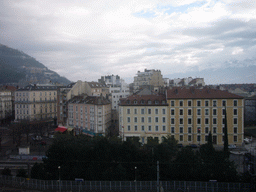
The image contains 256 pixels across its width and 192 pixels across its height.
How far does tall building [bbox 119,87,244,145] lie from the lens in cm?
4091

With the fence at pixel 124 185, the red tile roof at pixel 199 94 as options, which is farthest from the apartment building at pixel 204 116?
the fence at pixel 124 185

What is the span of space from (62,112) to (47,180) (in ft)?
114

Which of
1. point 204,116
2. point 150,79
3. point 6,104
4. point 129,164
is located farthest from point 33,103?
point 129,164

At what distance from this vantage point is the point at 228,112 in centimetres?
4094

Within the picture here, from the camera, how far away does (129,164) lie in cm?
2631

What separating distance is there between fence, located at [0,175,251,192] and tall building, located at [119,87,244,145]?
61.2 ft

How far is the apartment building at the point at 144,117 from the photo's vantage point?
4234 centimetres

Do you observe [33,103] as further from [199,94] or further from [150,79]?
[199,94]

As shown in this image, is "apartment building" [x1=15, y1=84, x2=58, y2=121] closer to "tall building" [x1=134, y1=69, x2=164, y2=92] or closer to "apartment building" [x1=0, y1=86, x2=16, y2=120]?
"apartment building" [x1=0, y1=86, x2=16, y2=120]

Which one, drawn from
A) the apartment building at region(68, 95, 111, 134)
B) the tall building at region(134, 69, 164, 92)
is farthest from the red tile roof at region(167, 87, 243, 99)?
the tall building at region(134, 69, 164, 92)

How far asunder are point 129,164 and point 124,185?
3.87 m

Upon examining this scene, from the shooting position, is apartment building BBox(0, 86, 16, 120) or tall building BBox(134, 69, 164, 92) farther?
tall building BBox(134, 69, 164, 92)

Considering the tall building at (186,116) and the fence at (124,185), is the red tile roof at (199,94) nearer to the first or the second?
the tall building at (186,116)

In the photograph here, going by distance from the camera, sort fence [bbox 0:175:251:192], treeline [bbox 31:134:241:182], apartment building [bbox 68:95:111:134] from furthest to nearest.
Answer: apartment building [bbox 68:95:111:134]
treeline [bbox 31:134:241:182]
fence [bbox 0:175:251:192]
